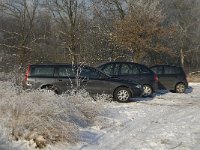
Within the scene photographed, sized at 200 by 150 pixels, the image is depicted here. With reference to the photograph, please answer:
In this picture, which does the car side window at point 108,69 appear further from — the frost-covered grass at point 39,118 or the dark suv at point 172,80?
the frost-covered grass at point 39,118

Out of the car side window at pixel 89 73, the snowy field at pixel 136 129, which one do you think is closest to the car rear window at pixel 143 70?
the car side window at pixel 89 73

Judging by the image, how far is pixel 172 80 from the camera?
834 inches

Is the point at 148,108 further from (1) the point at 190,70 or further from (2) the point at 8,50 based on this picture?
(1) the point at 190,70

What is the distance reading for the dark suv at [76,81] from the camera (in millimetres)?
15641

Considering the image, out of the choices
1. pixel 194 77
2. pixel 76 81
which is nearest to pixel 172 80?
pixel 76 81

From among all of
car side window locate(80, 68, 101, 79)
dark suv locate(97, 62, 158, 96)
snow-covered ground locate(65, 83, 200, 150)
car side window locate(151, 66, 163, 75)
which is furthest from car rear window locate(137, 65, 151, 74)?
snow-covered ground locate(65, 83, 200, 150)

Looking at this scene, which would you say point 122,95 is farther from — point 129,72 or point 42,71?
point 42,71

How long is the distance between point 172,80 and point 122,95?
5.81m

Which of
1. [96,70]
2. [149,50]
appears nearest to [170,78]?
[96,70]

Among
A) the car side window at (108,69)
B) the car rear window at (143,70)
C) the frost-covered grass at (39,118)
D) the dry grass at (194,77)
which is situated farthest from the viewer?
the dry grass at (194,77)

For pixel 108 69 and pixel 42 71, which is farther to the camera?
pixel 108 69

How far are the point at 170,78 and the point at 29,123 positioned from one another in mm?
13760

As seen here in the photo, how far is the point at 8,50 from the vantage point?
117ft

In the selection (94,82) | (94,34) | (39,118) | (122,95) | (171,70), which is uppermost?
(94,34)
